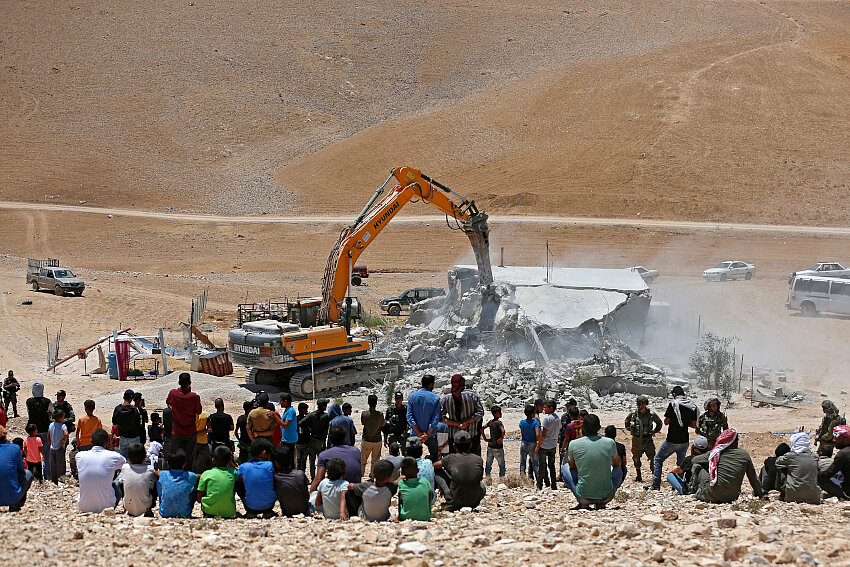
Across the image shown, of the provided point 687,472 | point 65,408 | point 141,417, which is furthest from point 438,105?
point 687,472

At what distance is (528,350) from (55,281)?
2266 centimetres

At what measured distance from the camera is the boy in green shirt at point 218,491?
31.0ft

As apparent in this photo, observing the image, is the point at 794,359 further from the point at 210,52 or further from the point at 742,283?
the point at 210,52

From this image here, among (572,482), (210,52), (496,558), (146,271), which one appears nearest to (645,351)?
(572,482)

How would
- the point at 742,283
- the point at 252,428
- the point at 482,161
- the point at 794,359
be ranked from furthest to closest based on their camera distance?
1. the point at 482,161
2. the point at 742,283
3. the point at 794,359
4. the point at 252,428

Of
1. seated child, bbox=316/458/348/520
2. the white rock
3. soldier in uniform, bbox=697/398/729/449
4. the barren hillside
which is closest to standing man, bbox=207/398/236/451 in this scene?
seated child, bbox=316/458/348/520

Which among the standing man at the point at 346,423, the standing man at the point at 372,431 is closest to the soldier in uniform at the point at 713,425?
the standing man at the point at 372,431

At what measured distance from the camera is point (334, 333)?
22.1 meters

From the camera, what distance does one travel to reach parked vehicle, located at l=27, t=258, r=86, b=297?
37531 mm

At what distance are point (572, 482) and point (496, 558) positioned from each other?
2765mm

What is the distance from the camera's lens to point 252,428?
11.9 m

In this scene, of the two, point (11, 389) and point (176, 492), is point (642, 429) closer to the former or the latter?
point (176, 492)

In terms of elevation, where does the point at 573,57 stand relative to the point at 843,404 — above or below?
above

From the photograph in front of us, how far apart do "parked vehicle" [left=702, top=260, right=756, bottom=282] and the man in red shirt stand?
114 feet
